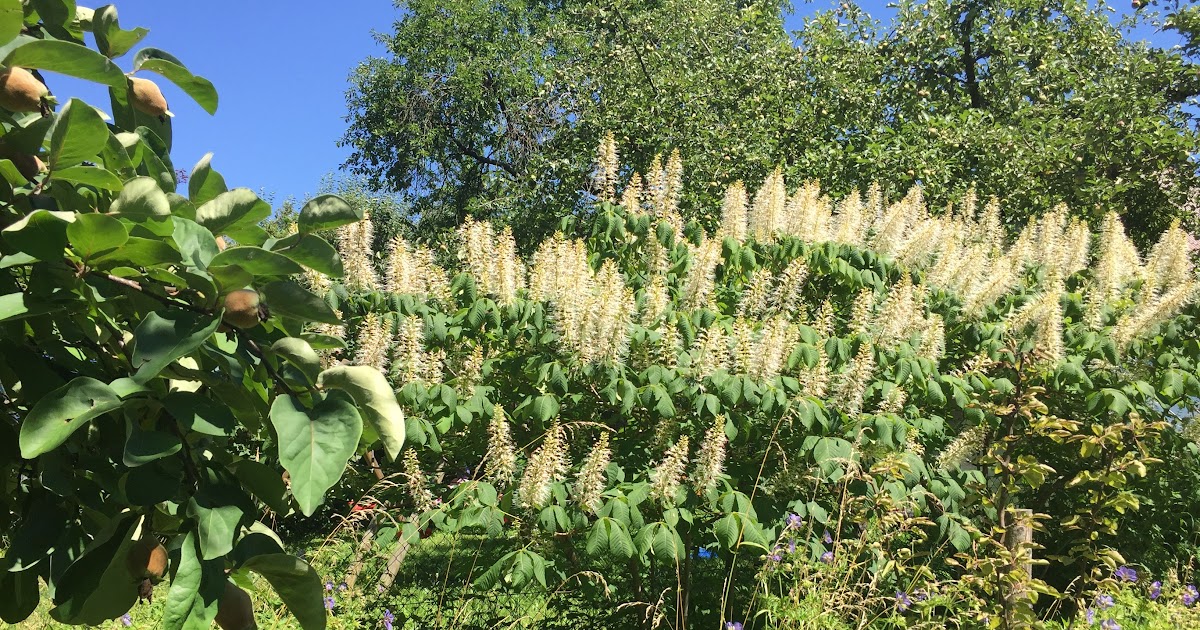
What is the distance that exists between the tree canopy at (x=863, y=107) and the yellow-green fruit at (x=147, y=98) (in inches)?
312

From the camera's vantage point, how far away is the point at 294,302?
3.60ft

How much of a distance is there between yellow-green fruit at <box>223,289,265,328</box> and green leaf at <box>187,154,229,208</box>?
10.7 inches

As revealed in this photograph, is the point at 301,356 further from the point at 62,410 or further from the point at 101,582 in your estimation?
the point at 101,582

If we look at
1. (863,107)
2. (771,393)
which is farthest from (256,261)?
(863,107)

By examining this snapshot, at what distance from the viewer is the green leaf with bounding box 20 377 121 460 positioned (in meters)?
0.96

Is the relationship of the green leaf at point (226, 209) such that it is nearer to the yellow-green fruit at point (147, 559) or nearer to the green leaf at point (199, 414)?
the green leaf at point (199, 414)

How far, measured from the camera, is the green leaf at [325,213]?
43.2 inches

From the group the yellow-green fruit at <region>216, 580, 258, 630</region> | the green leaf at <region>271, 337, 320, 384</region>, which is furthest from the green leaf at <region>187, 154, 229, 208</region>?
the yellow-green fruit at <region>216, 580, 258, 630</region>

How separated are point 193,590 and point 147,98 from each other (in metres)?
0.72

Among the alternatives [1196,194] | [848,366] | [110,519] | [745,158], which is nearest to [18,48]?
[110,519]

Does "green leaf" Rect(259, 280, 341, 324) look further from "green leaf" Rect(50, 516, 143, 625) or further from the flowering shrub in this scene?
the flowering shrub

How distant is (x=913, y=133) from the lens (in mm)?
9766

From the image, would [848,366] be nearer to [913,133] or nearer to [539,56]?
[913,133]

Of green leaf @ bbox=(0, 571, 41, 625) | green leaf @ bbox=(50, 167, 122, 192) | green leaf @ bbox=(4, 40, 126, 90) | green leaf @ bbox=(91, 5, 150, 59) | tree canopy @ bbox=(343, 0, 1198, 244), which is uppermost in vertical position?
tree canopy @ bbox=(343, 0, 1198, 244)
